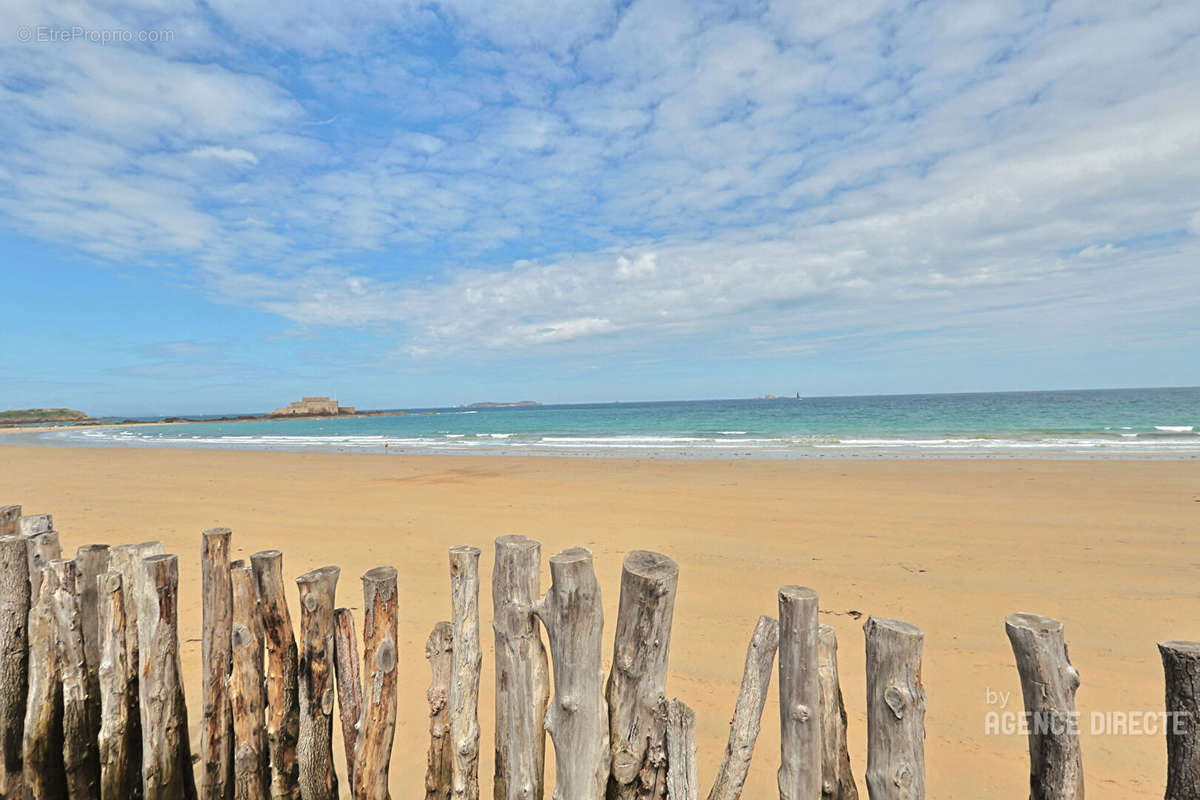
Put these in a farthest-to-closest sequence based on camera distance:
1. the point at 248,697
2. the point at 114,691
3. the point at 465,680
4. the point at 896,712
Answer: the point at 114,691 → the point at 248,697 → the point at 465,680 → the point at 896,712

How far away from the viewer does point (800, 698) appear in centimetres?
201

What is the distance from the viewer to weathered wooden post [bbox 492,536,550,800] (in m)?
2.21

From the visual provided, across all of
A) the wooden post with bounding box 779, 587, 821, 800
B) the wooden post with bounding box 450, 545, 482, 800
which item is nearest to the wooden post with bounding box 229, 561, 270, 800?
the wooden post with bounding box 450, 545, 482, 800

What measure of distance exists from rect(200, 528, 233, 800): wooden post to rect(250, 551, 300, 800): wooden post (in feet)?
0.67

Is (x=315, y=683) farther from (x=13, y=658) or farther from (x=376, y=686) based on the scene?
(x=13, y=658)

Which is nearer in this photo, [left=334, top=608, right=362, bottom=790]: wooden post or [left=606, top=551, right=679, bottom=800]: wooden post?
[left=606, top=551, right=679, bottom=800]: wooden post

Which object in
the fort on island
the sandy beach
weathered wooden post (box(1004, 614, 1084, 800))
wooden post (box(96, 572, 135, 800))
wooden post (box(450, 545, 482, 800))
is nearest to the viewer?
weathered wooden post (box(1004, 614, 1084, 800))

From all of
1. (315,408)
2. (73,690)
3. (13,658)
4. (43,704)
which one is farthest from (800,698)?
(315,408)

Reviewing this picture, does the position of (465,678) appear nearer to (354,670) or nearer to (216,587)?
(354,670)

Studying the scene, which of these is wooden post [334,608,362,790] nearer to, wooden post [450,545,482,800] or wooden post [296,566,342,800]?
wooden post [296,566,342,800]

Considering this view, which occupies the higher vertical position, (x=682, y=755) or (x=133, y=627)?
(x=133, y=627)

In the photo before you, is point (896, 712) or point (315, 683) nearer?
point (896, 712)

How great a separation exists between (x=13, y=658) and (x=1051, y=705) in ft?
14.9

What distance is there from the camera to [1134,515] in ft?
26.9
